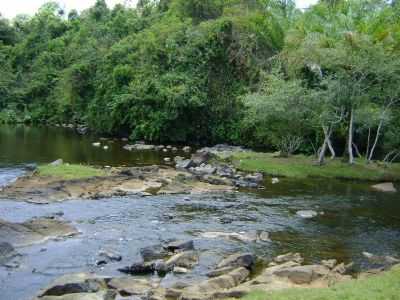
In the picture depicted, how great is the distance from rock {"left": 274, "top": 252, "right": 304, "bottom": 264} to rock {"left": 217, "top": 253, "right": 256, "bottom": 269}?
1.21m

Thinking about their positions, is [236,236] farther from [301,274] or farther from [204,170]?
[204,170]

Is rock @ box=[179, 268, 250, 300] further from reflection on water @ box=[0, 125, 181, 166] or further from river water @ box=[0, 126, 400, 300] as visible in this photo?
reflection on water @ box=[0, 125, 181, 166]

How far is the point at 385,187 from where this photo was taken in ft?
119

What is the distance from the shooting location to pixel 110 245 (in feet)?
71.2

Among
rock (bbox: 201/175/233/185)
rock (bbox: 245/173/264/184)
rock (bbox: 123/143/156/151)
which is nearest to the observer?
rock (bbox: 201/175/233/185)

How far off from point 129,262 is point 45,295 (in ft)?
15.1

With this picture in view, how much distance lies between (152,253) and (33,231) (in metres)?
5.92

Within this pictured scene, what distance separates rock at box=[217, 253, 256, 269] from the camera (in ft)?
63.6

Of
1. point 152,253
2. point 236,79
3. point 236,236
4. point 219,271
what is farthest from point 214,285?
point 236,79

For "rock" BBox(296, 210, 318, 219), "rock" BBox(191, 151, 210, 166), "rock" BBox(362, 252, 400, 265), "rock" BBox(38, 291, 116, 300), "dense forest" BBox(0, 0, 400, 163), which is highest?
"dense forest" BBox(0, 0, 400, 163)

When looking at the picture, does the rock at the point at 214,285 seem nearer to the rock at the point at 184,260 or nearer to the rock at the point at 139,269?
the rock at the point at 184,260

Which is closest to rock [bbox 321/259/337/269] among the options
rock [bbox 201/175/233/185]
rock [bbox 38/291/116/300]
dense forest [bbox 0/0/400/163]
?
rock [bbox 38/291/116/300]

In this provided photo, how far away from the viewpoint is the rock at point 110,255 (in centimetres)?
1998

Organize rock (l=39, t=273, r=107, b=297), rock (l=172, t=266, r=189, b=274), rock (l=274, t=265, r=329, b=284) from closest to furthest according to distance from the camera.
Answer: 1. rock (l=39, t=273, r=107, b=297)
2. rock (l=274, t=265, r=329, b=284)
3. rock (l=172, t=266, r=189, b=274)
